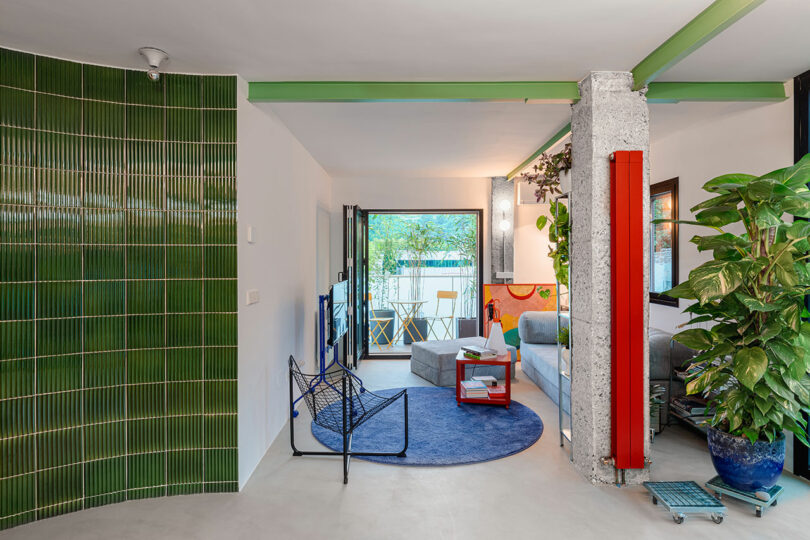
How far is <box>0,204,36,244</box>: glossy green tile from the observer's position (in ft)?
7.42

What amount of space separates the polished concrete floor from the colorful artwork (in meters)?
2.93

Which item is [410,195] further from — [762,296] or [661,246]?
[762,296]

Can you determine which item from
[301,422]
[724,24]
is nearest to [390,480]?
[301,422]

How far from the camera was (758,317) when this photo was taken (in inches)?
95.9

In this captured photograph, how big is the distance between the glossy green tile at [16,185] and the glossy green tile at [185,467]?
61.3 inches

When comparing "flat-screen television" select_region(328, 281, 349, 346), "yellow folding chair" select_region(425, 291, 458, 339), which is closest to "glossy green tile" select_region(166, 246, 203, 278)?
"flat-screen television" select_region(328, 281, 349, 346)

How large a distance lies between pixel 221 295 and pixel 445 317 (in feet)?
15.7

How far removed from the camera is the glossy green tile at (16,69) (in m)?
2.28

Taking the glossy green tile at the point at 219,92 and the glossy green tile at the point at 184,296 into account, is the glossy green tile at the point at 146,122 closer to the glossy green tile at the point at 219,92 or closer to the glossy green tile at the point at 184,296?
the glossy green tile at the point at 219,92

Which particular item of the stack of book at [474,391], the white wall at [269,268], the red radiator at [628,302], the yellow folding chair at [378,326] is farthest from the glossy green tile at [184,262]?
the yellow folding chair at [378,326]

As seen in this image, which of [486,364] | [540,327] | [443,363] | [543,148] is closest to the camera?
[486,364]

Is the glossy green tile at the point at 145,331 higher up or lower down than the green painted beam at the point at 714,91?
lower down

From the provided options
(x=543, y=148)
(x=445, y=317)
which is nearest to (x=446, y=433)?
(x=543, y=148)

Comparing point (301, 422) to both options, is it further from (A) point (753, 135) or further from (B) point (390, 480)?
(A) point (753, 135)
